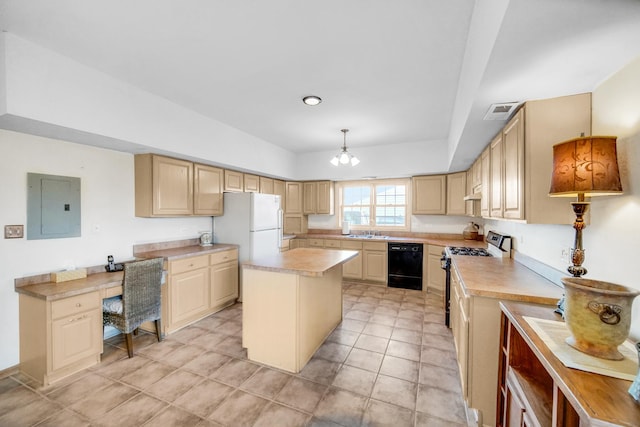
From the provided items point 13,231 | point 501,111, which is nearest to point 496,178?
point 501,111

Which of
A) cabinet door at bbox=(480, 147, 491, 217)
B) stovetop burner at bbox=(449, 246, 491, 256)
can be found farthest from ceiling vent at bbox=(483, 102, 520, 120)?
stovetop burner at bbox=(449, 246, 491, 256)

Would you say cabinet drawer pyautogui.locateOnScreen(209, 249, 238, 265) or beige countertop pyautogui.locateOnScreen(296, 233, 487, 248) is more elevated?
beige countertop pyautogui.locateOnScreen(296, 233, 487, 248)

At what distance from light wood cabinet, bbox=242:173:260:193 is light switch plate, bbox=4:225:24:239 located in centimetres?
267

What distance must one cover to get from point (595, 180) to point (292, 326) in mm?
2180

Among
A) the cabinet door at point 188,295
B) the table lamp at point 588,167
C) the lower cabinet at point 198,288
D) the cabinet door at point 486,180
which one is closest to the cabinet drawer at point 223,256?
the lower cabinet at point 198,288

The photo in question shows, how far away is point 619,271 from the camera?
4.15 ft

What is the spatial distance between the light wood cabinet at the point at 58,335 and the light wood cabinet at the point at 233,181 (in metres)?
2.25

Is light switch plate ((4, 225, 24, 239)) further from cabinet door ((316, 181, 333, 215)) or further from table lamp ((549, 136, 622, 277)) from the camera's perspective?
cabinet door ((316, 181, 333, 215))

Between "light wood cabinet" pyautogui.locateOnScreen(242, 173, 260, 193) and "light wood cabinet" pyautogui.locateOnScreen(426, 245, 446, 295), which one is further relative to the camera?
"light wood cabinet" pyautogui.locateOnScreen(242, 173, 260, 193)

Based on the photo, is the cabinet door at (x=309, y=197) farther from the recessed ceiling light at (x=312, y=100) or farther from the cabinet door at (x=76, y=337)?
the cabinet door at (x=76, y=337)

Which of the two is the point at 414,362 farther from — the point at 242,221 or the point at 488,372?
the point at 242,221

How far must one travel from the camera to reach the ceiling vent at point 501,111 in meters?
1.72

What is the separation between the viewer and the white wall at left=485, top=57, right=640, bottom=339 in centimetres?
118

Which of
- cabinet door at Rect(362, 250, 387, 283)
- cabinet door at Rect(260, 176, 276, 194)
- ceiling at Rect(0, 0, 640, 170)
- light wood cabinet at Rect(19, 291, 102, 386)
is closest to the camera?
ceiling at Rect(0, 0, 640, 170)
